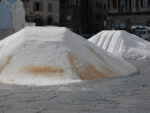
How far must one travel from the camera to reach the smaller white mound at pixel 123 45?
15.5 metres

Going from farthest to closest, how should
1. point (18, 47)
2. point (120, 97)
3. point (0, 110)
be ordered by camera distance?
1. point (18, 47)
2. point (120, 97)
3. point (0, 110)

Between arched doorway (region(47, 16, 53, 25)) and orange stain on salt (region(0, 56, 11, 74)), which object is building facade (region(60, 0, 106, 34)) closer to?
arched doorway (region(47, 16, 53, 25))

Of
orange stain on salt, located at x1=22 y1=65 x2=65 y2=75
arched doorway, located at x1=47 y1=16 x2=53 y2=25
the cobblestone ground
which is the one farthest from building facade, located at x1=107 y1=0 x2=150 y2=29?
the cobblestone ground

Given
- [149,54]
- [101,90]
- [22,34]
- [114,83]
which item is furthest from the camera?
[149,54]

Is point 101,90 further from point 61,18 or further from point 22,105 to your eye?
point 61,18

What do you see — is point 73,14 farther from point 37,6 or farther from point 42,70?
point 42,70

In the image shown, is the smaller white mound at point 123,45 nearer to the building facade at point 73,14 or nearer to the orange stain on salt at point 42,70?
the orange stain on salt at point 42,70

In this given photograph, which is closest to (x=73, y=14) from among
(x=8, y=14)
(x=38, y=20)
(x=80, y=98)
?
(x=38, y=20)

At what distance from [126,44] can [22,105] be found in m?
11.1

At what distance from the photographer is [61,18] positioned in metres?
56.6

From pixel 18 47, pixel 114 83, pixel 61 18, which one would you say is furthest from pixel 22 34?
pixel 61 18

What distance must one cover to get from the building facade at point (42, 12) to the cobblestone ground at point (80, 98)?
43.5m

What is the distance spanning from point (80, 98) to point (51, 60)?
2505mm

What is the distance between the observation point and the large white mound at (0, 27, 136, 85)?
7.83 meters
